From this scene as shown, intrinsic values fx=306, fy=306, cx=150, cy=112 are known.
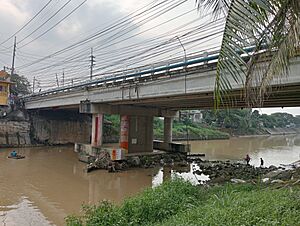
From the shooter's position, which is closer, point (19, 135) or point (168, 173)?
point (168, 173)

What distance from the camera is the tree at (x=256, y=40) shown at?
137 inches

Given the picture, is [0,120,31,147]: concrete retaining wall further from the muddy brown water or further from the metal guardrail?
the muddy brown water

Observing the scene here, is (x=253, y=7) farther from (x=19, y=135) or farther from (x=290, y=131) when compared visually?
(x=290, y=131)

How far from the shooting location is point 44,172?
18.8 m

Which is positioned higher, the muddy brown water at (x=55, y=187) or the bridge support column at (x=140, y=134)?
the bridge support column at (x=140, y=134)

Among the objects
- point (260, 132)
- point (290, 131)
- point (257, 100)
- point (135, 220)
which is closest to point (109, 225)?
point (135, 220)

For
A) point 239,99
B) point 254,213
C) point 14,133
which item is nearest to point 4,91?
point 14,133

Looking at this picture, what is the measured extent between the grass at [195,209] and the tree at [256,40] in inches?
74.8

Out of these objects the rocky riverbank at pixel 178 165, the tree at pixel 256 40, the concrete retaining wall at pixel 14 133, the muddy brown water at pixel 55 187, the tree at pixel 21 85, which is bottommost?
the muddy brown water at pixel 55 187

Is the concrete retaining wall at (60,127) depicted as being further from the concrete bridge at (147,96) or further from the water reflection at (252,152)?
the water reflection at (252,152)

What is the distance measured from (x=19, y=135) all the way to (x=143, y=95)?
67.8 ft

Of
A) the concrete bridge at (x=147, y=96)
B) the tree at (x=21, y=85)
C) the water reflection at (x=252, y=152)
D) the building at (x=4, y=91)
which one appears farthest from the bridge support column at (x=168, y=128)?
the tree at (x=21, y=85)

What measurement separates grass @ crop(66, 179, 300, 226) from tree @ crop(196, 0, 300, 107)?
190cm

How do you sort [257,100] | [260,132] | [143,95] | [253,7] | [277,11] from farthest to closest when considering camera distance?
[260,132], [143,95], [257,100], [277,11], [253,7]
